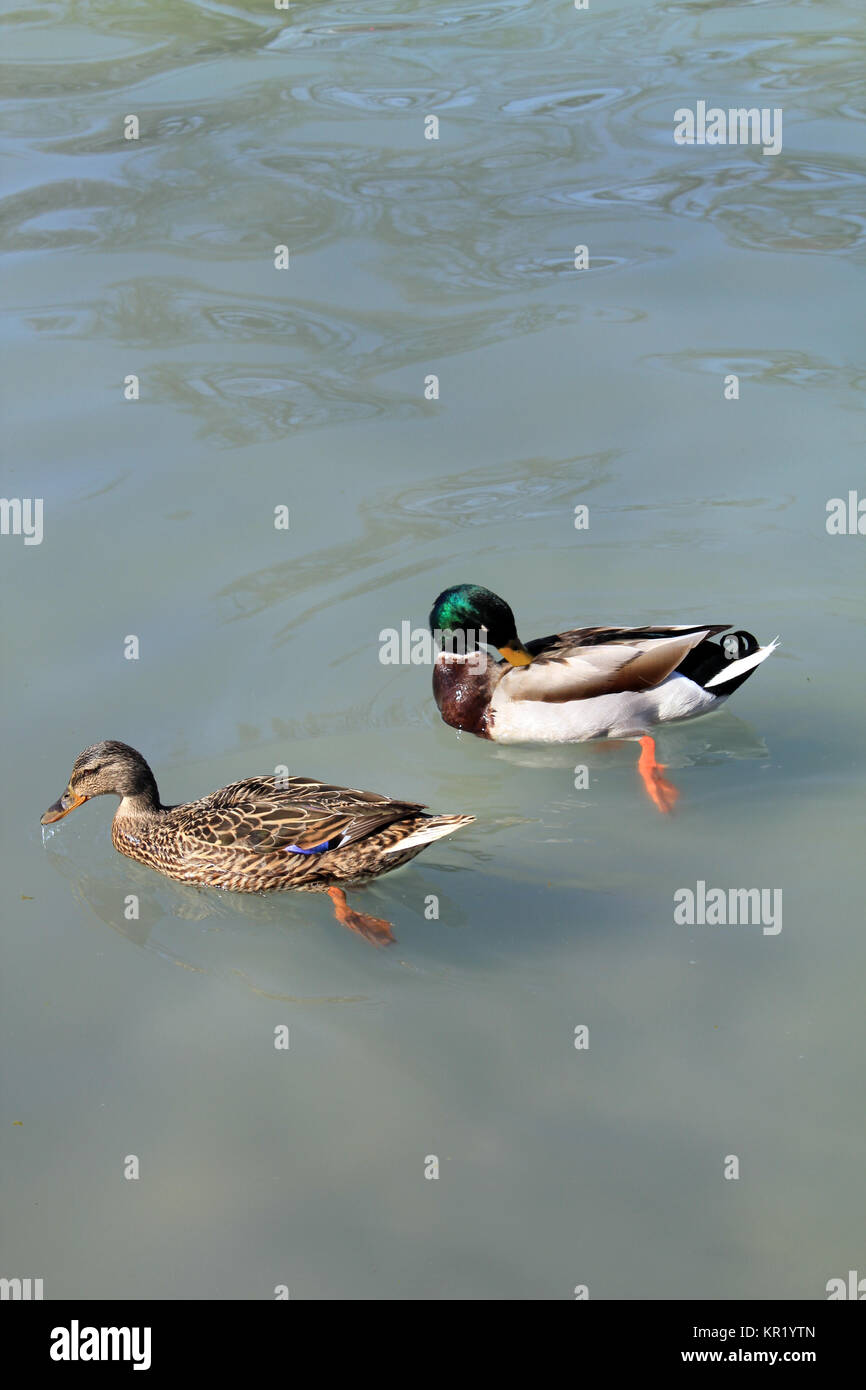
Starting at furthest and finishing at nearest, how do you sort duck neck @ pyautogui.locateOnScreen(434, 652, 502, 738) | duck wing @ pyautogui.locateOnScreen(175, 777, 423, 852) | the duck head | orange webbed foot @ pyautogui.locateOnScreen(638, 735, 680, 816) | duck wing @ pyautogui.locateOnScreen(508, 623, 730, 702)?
duck neck @ pyautogui.locateOnScreen(434, 652, 502, 738) → duck wing @ pyautogui.locateOnScreen(508, 623, 730, 702) → orange webbed foot @ pyautogui.locateOnScreen(638, 735, 680, 816) → the duck head → duck wing @ pyautogui.locateOnScreen(175, 777, 423, 852)

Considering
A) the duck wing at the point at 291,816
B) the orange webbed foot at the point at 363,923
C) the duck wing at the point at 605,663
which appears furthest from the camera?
the duck wing at the point at 605,663

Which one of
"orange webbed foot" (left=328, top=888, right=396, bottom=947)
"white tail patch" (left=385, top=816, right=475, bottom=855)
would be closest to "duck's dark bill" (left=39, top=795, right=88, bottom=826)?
"orange webbed foot" (left=328, top=888, right=396, bottom=947)

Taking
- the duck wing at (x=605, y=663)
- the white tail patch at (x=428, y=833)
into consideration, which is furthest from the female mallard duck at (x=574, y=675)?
the white tail patch at (x=428, y=833)

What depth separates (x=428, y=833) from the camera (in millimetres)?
5375

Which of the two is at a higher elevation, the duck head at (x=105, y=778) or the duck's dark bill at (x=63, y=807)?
the duck head at (x=105, y=778)

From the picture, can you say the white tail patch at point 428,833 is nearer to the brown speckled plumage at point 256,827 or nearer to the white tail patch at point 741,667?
the brown speckled plumage at point 256,827

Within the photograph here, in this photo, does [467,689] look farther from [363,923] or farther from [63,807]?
[63,807]

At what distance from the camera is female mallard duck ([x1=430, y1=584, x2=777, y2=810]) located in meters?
6.39

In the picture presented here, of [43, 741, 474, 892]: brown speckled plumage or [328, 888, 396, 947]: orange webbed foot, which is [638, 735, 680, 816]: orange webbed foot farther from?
[328, 888, 396, 947]: orange webbed foot

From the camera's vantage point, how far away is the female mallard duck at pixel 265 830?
213 inches

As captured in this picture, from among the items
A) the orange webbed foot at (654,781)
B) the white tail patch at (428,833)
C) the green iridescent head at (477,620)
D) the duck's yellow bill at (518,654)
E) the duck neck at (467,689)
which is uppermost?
the green iridescent head at (477,620)

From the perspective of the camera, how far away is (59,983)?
521 centimetres
